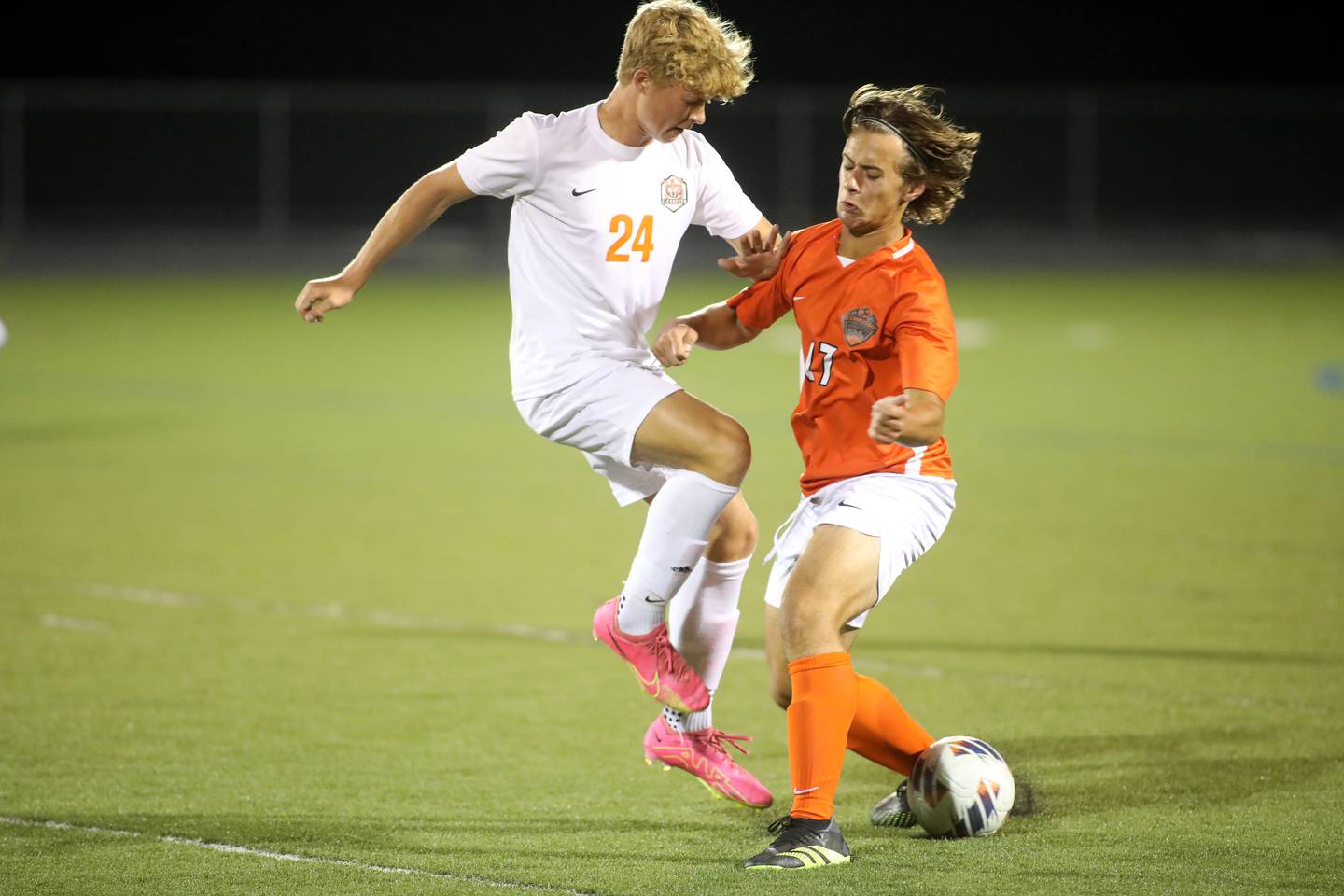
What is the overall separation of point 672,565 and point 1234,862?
65.5 inches

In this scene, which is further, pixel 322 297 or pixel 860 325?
pixel 322 297

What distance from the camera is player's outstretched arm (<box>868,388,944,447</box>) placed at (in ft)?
14.3

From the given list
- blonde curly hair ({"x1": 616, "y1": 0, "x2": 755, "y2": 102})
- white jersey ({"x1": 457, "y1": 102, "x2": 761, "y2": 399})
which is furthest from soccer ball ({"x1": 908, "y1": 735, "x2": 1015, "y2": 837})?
blonde curly hair ({"x1": 616, "y1": 0, "x2": 755, "y2": 102})

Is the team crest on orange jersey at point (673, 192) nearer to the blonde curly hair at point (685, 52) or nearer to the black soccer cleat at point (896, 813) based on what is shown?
the blonde curly hair at point (685, 52)

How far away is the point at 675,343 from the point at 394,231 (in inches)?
32.3

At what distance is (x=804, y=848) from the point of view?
15.0 feet

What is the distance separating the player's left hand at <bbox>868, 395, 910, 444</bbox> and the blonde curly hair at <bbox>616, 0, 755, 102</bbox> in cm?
100

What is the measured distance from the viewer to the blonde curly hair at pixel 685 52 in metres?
4.84

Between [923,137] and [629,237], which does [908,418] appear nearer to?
[923,137]

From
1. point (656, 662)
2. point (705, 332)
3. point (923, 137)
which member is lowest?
point (656, 662)

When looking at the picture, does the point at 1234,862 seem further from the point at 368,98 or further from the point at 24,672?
the point at 368,98

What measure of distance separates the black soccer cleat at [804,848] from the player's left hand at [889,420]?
103cm

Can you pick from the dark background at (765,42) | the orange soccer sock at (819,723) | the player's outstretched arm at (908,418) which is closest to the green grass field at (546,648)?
the orange soccer sock at (819,723)

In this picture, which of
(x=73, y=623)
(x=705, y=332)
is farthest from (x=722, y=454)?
(x=73, y=623)
